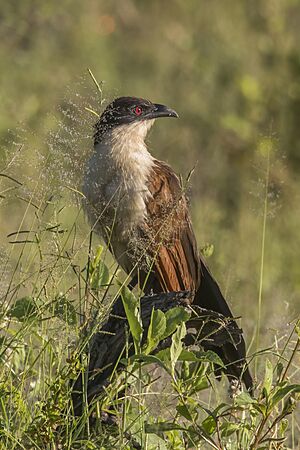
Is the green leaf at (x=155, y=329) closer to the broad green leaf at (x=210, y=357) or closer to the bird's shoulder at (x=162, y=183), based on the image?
the broad green leaf at (x=210, y=357)

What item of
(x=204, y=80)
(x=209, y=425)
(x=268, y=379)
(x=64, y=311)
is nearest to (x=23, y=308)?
(x=64, y=311)

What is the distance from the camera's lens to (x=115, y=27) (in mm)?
9539

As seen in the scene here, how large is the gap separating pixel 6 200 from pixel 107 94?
420 millimetres

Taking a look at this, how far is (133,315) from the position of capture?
2.58 meters

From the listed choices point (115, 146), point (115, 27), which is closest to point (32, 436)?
point (115, 146)

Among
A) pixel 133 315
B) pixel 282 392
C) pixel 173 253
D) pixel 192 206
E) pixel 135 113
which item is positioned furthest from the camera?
pixel 192 206

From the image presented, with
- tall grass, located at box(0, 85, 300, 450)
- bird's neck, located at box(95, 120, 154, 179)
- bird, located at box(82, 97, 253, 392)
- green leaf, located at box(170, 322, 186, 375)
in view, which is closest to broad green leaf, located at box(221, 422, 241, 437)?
tall grass, located at box(0, 85, 300, 450)

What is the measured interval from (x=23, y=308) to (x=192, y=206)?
141 inches

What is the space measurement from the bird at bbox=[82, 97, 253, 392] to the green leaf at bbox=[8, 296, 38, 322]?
71 centimetres

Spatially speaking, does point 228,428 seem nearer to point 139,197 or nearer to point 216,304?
point 216,304

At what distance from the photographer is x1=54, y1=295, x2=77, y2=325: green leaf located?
277 cm

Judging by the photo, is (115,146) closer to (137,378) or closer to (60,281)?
(60,281)

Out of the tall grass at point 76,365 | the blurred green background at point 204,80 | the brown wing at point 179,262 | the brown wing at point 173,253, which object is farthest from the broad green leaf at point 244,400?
the blurred green background at point 204,80

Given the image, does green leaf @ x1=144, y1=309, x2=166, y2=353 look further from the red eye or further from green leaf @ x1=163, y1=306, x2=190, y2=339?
the red eye
